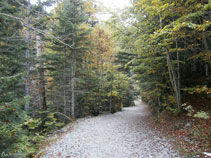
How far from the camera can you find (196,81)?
307 inches

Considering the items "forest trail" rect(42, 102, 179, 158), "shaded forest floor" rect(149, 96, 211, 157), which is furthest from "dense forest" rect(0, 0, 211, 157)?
"forest trail" rect(42, 102, 179, 158)

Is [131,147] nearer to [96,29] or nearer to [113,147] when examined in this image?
[113,147]

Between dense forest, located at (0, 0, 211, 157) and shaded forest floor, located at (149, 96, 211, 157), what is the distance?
0.29m

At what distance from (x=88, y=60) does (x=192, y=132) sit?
8417mm

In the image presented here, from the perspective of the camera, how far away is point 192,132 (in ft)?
16.3

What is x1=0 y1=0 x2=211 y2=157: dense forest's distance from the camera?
4285mm

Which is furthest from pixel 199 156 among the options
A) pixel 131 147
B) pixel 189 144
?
pixel 131 147

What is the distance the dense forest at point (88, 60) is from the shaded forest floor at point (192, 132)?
0.94ft

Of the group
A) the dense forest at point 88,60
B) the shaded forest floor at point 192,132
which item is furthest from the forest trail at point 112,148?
the dense forest at point 88,60

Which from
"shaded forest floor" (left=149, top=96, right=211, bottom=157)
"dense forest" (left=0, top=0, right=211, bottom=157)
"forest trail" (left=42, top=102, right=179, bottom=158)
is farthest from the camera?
"dense forest" (left=0, top=0, right=211, bottom=157)

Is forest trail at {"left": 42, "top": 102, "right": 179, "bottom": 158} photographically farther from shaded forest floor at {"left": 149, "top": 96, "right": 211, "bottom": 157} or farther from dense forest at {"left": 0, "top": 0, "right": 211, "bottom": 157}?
dense forest at {"left": 0, "top": 0, "right": 211, "bottom": 157}

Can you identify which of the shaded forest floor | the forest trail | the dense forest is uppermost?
the dense forest

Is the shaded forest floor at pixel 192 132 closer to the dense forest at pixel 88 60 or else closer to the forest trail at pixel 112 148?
the dense forest at pixel 88 60

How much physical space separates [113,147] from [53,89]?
804cm
